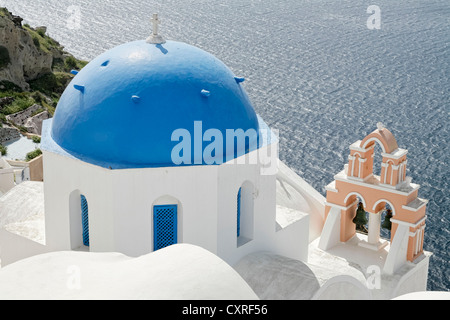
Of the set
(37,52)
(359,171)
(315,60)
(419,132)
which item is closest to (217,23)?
(315,60)

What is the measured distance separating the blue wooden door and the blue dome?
1054mm

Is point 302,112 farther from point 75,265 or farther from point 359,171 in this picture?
point 75,265

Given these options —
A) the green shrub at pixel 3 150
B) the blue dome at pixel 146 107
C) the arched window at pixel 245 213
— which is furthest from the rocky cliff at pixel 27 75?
the arched window at pixel 245 213

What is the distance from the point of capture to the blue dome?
14.2 m

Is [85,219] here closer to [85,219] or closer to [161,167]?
[85,219]

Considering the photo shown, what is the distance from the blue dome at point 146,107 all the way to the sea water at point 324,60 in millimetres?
17368

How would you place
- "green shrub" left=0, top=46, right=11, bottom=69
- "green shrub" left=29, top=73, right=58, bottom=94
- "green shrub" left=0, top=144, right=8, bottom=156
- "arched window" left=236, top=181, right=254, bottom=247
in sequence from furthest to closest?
"green shrub" left=29, top=73, right=58, bottom=94 < "green shrub" left=0, top=46, right=11, bottom=69 < "green shrub" left=0, top=144, right=8, bottom=156 < "arched window" left=236, top=181, right=254, bottom=247

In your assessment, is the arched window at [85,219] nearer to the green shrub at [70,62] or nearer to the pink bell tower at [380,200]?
the pink bell tower at [380,200]

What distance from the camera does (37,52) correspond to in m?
50.7

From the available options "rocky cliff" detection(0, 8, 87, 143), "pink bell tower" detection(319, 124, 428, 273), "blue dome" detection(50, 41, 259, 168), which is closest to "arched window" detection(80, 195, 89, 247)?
"blue dome" detection(50, 41, 259, 168)

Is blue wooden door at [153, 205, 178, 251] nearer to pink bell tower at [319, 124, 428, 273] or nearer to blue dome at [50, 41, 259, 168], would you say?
blue dome at [50, 41, 259, 168]

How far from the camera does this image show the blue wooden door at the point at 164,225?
14.6 m

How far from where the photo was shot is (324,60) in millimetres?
52812

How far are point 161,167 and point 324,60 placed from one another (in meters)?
40.4
